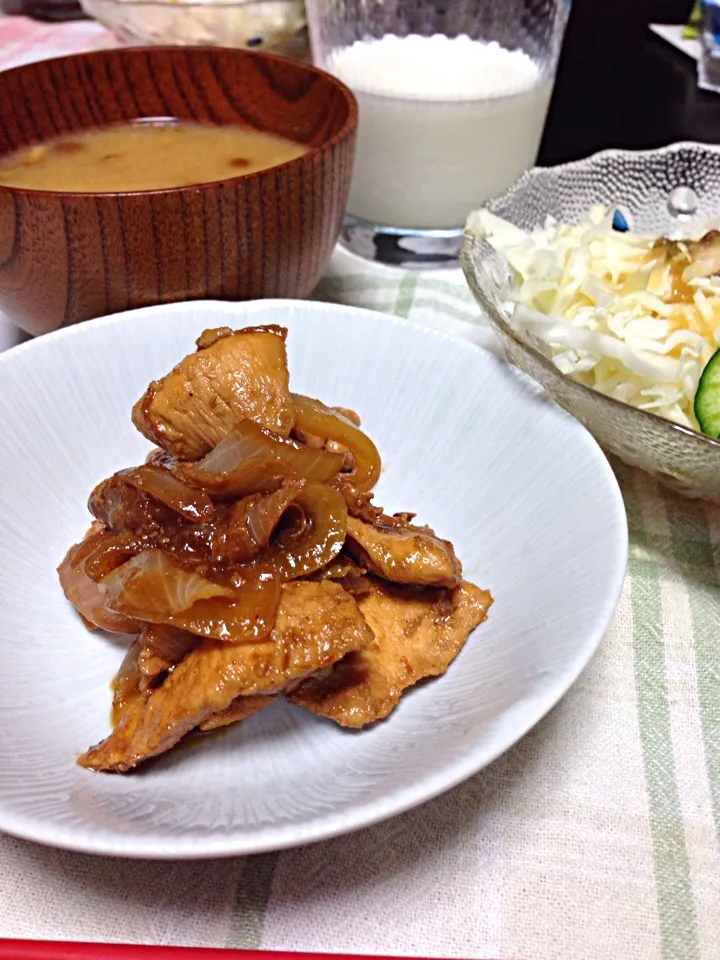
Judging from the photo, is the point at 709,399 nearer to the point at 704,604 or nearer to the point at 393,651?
the point at 704,604

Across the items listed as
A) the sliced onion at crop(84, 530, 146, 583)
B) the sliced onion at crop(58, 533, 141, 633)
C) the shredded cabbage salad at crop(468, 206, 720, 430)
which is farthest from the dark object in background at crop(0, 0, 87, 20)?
the sliced onion at crop(84, 530, 146, 583)

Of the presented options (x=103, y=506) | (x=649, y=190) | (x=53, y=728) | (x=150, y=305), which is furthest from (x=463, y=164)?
(x=53, y=728)

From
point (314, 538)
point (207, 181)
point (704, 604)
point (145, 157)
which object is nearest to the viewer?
point (314, 538)

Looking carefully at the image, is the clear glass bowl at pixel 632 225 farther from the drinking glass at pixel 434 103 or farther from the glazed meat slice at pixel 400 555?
the glazed meat slice at pixel 400 555

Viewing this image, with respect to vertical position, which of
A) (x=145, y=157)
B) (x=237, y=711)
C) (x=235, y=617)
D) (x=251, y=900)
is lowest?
(x=251, y=900)

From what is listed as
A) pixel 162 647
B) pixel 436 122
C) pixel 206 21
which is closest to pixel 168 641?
pixel 162 647

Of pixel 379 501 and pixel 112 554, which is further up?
pixel 112 554
